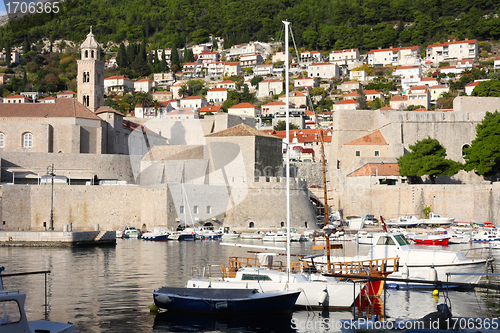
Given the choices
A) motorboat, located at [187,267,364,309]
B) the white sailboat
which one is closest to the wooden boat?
motorboat, located at [187,267,364,309]

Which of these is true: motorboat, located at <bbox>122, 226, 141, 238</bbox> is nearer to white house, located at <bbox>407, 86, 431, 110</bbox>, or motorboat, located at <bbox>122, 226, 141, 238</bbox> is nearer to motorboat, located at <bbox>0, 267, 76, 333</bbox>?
motorboat, located at <bbox>0, 267, 76, 333</bbox>

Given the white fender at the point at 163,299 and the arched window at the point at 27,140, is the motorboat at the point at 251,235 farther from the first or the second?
the white fender at the point at 163,299

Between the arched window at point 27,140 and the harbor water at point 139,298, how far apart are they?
16.9 m

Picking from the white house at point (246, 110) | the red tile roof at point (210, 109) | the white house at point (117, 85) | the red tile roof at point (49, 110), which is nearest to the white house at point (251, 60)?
the white house at point (117, 85)

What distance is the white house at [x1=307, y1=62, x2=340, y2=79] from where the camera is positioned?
90375 mm

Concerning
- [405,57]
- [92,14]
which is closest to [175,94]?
[405,57]

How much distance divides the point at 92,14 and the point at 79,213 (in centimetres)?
10479

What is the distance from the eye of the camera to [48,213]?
32594mm

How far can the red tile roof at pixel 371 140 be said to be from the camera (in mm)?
40000

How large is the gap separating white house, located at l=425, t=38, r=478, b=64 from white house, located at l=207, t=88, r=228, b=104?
3171 cm

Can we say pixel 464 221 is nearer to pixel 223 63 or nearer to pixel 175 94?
pixel 175 94

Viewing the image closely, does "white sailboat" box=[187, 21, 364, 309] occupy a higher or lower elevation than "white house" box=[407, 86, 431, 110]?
lower

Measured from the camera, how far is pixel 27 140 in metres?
38.9

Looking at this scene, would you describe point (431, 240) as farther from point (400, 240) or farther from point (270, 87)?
point (270, 87)
